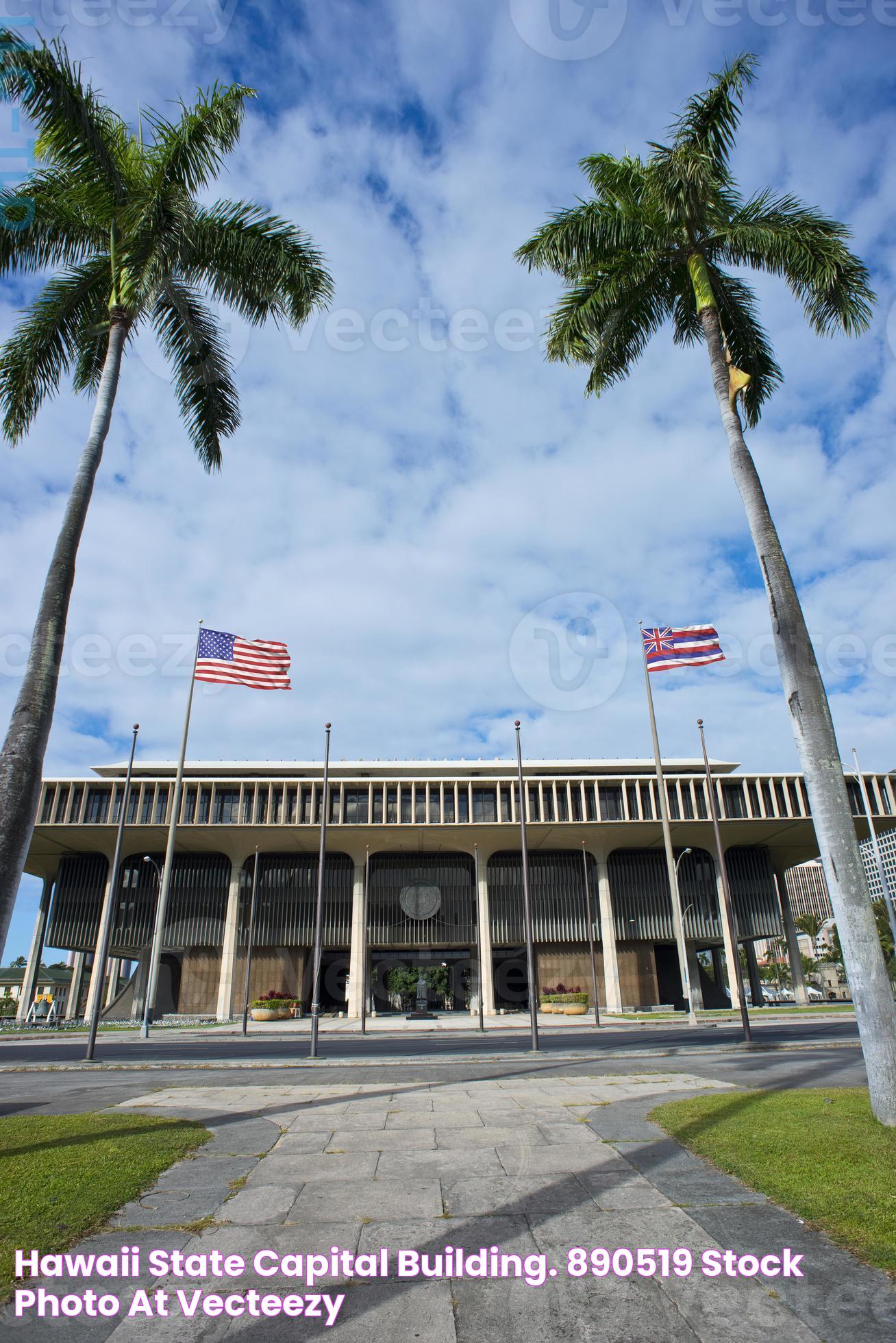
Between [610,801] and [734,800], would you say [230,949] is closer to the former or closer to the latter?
[610,801]

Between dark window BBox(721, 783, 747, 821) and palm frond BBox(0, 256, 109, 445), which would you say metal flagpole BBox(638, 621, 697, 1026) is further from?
palm frond BBox(0, 256, 109, 445)

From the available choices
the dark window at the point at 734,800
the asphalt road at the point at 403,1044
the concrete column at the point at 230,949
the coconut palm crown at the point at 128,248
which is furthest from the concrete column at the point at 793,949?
the coconut palm crown at the point at 128,248

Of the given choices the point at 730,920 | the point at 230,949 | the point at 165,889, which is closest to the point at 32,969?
the point at 230,949

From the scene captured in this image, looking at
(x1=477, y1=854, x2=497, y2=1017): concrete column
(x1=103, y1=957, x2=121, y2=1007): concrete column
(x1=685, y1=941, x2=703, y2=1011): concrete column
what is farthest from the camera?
(x1=103, y1=957, x2=121, y2=1007): concrete column

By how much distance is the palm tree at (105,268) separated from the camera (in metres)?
11.1

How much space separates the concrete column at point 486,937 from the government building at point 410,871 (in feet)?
0.49

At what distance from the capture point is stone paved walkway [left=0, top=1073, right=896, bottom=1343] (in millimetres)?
4516

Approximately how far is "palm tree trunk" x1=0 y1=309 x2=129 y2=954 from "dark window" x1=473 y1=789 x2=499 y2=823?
40899 millimetres

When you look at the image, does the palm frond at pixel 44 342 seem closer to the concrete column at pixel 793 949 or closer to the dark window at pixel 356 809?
the dark window at pixel 356 809

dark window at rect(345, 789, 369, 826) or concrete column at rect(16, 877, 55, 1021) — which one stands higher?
dark window at rect(345, 789, 369, 826)

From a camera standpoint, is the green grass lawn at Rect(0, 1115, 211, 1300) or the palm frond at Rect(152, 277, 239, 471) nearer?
the green grass lawn at Rect(0, 1115, 211, 1300)

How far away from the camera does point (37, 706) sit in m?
9.61

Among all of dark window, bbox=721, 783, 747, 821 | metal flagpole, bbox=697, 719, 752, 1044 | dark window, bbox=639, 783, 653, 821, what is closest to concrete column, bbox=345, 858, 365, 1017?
dark window, bbox=639, 783, 653, 821

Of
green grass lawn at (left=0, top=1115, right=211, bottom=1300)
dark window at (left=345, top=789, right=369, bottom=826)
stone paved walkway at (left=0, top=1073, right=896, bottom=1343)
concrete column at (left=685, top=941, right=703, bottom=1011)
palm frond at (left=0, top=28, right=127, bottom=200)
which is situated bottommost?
stone paved walkway at (left=0, top=1073, right=896, bottom=1343)
